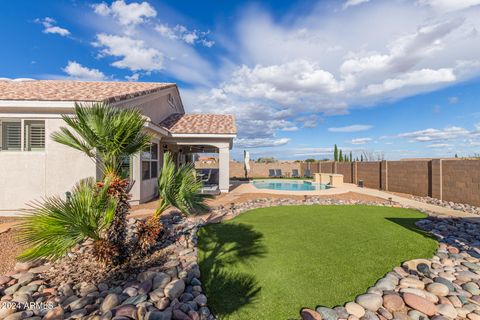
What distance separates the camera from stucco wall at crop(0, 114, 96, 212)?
948 centimetres

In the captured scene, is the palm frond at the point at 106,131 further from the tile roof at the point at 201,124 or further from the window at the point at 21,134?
the tile roof at the point at 201,124

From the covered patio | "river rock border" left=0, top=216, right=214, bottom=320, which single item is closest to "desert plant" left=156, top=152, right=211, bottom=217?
"river rock border" left=0, top=216, right=214, bottom=320

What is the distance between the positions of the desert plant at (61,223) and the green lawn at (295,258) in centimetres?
280

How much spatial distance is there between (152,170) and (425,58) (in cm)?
2177

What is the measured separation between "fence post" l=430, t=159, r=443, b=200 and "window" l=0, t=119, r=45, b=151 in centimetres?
2242

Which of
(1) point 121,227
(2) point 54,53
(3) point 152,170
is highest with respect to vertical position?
(2) point 54,53

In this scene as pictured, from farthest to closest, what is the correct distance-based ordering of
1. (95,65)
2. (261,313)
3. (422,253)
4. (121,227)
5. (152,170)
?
(95,65) < (152,170) < (422,253) < (121,227) < (261,313)

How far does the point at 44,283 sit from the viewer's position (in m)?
4.83

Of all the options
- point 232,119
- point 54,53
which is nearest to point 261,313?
point 232,119

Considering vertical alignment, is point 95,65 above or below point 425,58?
above

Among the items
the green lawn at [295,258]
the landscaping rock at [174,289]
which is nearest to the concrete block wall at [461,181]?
the green lawn at [295,258]

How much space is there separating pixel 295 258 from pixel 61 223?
526 centimetres

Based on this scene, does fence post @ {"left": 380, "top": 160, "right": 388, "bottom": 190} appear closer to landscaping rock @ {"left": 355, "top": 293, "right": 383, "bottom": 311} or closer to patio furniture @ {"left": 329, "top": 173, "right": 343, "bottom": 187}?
patio furniture @ {"left": 329, "top": 173, "right": 343, "bottom": 187}

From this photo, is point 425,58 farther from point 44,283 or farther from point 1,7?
point 1,7
